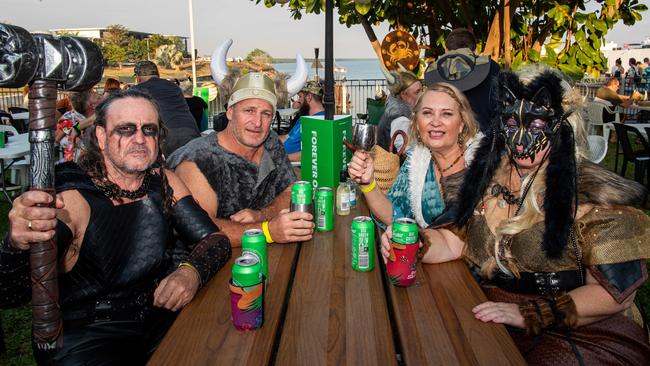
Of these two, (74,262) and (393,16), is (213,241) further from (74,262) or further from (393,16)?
(393,16)

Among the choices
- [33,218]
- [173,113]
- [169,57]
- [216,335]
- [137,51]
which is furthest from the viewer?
[137,51]

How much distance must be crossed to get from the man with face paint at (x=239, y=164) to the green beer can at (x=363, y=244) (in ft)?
2.42

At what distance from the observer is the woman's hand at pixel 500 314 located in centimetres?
163

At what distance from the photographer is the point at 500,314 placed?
5.39ft

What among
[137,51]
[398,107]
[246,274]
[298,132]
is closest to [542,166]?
[246,274]

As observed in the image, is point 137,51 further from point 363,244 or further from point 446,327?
point 446,327

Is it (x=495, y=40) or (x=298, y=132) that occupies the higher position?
(x=495, y=40)

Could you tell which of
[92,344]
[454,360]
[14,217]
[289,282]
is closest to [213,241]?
[289,282]

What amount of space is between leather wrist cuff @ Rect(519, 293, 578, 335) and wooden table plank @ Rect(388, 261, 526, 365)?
0.18 meters

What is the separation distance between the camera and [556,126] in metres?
1.94

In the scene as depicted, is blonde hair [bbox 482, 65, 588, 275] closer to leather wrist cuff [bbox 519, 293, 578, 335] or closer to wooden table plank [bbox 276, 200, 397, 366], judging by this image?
leather wrist cuff [bbox 519, 293, 578, 335]

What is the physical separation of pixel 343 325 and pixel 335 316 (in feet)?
0.22

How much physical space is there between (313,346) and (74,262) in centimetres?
106

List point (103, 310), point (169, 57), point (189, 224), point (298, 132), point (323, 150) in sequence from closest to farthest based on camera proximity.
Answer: point (103, 310), point (189, 224), point (323, 150), point (298, 132), point (169, 57)
